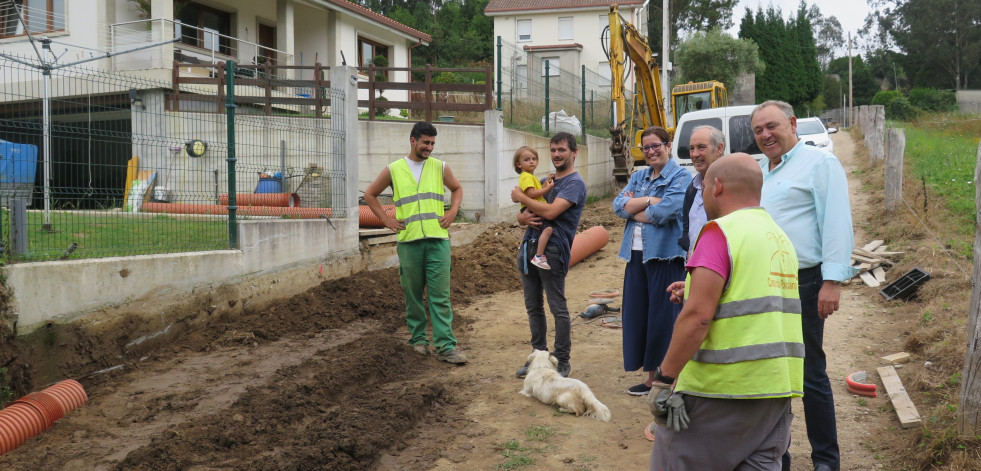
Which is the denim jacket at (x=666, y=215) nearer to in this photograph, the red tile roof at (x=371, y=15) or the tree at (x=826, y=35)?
the red tile roof at (x=371, y=15)

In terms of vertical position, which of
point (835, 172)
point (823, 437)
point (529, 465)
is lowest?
point (529, 465)

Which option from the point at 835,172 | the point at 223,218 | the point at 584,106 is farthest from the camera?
the point at 584,106

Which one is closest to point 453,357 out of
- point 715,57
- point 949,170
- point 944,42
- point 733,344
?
point 733,344

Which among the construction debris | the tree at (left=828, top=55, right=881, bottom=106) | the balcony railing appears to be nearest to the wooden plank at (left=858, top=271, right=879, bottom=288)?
the construction debris

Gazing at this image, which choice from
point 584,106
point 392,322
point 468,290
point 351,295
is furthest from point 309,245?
point 584,106

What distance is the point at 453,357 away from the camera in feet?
21.5

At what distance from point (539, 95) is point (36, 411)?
1325 centimetres

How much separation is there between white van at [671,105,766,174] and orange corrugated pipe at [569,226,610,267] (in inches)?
82.5

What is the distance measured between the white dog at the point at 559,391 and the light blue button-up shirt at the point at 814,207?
180 cm

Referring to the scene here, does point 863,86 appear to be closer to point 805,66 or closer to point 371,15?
point 805,66

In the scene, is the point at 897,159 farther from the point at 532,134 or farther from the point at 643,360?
the point at 643,360

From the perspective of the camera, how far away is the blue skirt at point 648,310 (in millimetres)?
5113

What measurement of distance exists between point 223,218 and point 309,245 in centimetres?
126

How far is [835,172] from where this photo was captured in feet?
12.5
